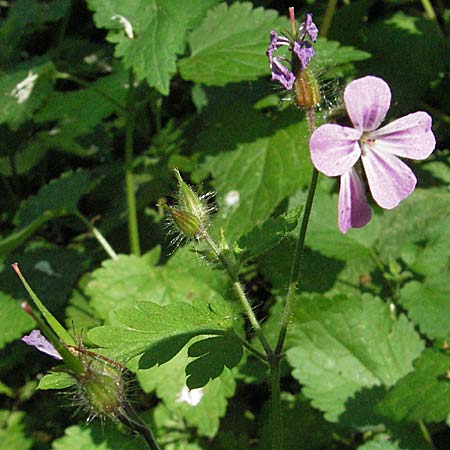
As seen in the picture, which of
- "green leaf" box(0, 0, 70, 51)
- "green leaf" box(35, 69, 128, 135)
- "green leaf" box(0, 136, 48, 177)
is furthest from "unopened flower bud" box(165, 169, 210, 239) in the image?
"green leaf" box(0, 136, 48, 177)

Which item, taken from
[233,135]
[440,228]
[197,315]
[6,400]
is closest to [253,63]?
[233,135]

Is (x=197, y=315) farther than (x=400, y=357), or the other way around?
(x=400, y=357)

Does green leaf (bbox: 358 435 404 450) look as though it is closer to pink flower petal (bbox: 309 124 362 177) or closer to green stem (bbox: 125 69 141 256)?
pink flower petal (bbox: 309 124 362 177)

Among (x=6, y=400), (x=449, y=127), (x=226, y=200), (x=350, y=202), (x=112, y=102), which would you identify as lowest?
(x=6, y=400)

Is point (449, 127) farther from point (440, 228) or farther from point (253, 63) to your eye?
Result: point (253, 63)

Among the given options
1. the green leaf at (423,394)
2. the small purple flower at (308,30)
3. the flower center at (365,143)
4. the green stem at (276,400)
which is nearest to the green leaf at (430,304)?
the green leaf at (423,394)

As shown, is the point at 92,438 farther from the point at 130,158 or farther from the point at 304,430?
the point at 130,158

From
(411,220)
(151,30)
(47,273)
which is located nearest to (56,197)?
(47,273)
